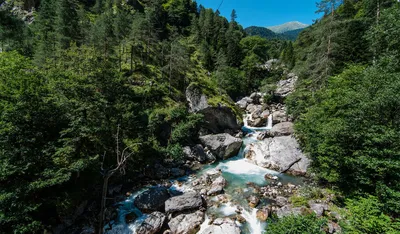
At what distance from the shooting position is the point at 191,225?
12.7 m

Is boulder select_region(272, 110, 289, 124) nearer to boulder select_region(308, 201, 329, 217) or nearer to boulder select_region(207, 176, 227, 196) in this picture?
boulder select_region(207, 176, 227, 196)

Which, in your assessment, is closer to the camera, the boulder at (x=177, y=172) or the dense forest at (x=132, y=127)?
the dense forest at (x=132, y=127)

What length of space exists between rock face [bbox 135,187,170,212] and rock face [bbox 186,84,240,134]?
13453 mm

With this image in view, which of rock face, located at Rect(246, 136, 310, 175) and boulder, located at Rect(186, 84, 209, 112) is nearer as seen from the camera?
rock face, located at Rect(246, 136, 310, 175)

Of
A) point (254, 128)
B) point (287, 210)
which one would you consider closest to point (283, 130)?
point (254, 128)

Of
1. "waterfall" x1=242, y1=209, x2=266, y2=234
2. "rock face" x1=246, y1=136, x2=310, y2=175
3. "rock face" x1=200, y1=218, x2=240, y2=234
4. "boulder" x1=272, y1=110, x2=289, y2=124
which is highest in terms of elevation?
"boulder" x1=272, y1=110, x2=289, y2=124

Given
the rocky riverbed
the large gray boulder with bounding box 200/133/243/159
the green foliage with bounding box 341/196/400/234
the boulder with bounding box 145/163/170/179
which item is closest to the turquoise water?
the rocky riverbed

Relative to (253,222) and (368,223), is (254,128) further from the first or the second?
(368,223)

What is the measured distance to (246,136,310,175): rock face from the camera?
2003 cm

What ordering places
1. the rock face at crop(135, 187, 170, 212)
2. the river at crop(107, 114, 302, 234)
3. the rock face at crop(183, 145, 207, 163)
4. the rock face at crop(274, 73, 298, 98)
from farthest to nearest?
the rock face at crop(274, 73, 298, 98) → the rock face at crop(183, 145, 207, 163) → the rock face at crop(135, 187, 170, 212) → the river at crop(107, 114, 302, 234)

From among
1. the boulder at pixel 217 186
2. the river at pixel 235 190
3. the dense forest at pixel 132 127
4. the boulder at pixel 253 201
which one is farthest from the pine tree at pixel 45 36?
the boulder at pixel 253 201

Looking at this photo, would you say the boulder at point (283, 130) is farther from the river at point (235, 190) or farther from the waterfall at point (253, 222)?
the waterfall at point (253, 222)

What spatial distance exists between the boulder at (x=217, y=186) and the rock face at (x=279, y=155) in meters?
6.45

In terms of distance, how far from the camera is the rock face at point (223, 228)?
39.0ft
